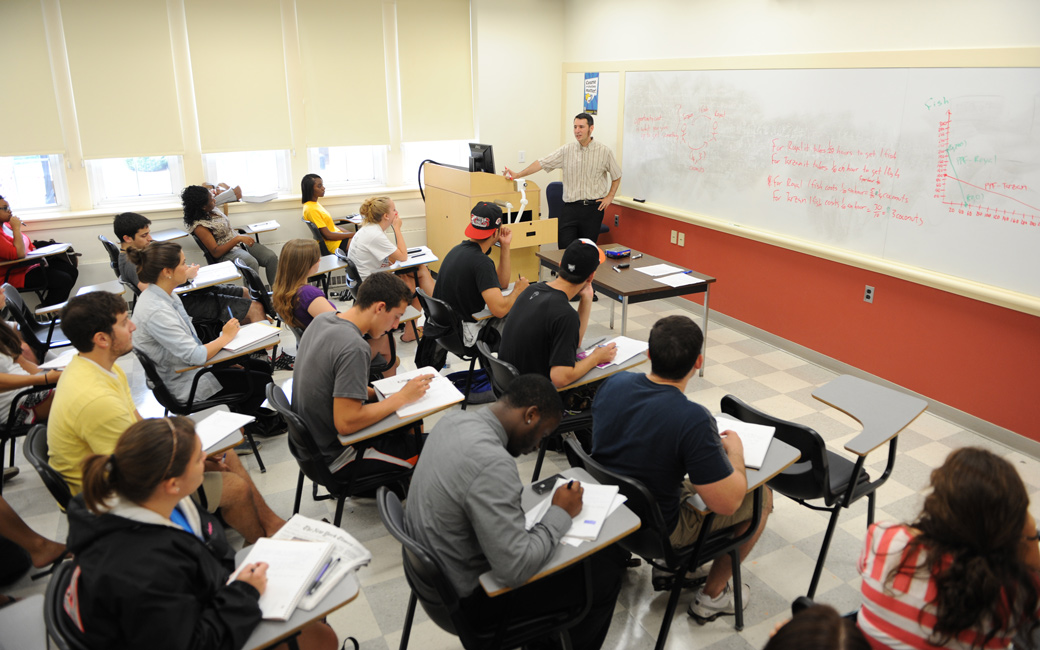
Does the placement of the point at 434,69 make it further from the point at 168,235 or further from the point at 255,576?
the point at 255,576

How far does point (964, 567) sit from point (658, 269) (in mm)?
3707

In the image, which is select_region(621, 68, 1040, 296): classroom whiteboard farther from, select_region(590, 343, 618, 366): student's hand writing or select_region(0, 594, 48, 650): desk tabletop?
select_region(0, 594, 48, 650): desk tabletop

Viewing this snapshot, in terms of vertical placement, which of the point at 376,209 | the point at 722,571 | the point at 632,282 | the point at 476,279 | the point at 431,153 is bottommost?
the point at 722,571

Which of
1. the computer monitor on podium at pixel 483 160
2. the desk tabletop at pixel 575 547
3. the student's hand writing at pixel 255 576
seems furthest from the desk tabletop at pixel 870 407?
the computer monitor on podium at pixel 483 160

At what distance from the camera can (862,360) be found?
494 cm

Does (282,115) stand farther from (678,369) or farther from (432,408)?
(678,369)

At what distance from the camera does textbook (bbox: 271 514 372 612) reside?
72.4 inches

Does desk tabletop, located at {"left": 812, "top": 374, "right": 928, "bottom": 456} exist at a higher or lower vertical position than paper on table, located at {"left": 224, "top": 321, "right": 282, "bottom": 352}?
lower

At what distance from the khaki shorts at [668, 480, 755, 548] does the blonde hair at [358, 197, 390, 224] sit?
136 inches

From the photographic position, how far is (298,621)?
1.77m

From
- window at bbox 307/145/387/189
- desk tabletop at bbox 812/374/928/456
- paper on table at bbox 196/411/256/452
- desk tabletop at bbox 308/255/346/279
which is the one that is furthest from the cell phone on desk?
window at bbox 307/145/387/189

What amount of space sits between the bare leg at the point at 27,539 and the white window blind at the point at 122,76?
484cm

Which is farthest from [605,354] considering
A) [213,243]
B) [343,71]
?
[343,71]

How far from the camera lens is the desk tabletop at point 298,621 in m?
1.73
